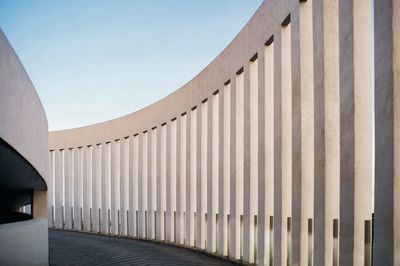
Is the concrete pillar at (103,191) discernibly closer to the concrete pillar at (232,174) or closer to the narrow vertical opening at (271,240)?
the concrete pillar at (232,174)

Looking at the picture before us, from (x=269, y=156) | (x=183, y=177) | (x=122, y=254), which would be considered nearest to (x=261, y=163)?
(x=269, y=156)

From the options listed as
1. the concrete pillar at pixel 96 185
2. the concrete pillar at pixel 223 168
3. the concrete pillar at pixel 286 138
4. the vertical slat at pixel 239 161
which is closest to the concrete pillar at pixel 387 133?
the concrete pillar at pixel 286 138

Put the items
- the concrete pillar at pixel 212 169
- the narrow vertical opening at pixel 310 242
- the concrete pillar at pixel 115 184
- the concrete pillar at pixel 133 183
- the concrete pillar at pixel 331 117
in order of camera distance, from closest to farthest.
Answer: the concrete pillar at pixel 331 117
the narrow vertical opening at pixel 310 242
the concrete pillar at pixel 212 169
the concrete pillar at pixel 133 183
the concrete pillar at pixel 115 184

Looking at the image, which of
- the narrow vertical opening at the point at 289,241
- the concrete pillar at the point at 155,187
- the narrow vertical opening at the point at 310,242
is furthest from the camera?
the concrete pillar at the point at 155,187

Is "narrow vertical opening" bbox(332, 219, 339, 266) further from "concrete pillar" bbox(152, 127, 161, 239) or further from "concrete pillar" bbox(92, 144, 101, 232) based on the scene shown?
"concrete pillar" bbox(92, 144, 101, 232)

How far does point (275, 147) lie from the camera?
1198 cm

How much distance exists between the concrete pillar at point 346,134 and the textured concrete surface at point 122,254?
7.35 meters

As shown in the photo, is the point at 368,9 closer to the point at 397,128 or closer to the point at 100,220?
the point at 397,128

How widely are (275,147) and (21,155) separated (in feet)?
18.3

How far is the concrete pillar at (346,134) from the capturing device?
8320 mm

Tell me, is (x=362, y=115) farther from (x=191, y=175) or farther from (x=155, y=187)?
(x=155, y=187)

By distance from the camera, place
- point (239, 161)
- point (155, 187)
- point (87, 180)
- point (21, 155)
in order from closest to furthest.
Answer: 1. point (21, 155)
2. point (239, 161)
3. point (155, 187)
4. point (87, 180)

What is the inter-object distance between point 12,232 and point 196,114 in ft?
34.1

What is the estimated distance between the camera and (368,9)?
8375 millimetres
